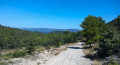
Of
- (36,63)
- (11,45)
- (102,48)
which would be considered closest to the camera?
(36,63)

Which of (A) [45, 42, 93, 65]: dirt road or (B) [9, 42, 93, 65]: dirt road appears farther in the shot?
(A) [45, 42, 93, 65]: dirt road

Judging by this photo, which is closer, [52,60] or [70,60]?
[70,60]

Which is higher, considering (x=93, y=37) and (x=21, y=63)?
(x=93, y=37)

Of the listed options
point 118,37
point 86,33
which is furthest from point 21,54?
point 86,33

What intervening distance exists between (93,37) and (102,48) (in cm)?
702

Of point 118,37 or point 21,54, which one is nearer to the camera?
point 118,37

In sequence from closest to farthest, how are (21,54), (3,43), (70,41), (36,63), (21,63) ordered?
1. (21,63)
2. (36,63)
3. (21,54)
4. (3,43)
5. (70,41)

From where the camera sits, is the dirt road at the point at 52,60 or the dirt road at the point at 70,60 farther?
the dirt road at the point at 70,60

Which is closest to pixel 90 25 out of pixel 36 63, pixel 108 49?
pixel 108 49

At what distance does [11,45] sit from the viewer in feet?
53.3

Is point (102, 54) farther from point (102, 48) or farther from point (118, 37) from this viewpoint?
point (118, 37)

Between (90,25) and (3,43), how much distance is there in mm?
15686

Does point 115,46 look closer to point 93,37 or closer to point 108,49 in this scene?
point 108,49

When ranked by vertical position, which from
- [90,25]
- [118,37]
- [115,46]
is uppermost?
[90,25]
